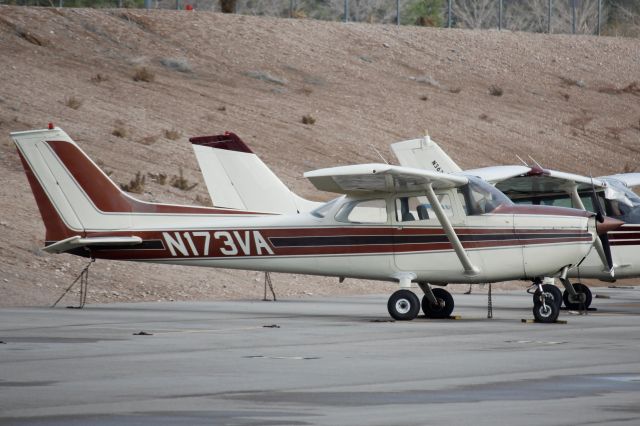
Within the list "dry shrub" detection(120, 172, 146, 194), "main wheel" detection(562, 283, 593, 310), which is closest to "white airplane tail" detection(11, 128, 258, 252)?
"main wheel" detection(562, 283, 593, 310)

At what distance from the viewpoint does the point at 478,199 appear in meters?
20.6

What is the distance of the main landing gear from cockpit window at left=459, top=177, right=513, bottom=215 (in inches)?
61.9

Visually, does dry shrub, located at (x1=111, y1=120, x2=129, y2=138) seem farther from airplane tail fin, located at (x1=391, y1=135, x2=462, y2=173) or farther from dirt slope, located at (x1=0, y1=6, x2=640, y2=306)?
airplane tail fin, located at (x1=391, y1=135, x2=462, y2=173)

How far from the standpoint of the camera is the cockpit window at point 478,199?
811 inches

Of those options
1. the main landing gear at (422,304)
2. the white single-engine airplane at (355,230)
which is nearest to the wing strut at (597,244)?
the white single-engine airplane at (355,230)

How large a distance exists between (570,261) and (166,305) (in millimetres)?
7992

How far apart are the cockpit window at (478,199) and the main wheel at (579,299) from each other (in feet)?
13.9

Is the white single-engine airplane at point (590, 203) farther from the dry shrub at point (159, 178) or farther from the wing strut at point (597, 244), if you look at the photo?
the dry shrub at point (159, 178)

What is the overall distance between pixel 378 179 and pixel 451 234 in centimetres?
140

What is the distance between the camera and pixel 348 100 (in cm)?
5434

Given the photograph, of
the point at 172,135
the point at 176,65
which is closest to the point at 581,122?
the point at 176,65

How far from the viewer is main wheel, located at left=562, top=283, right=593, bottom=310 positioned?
24.1 meters

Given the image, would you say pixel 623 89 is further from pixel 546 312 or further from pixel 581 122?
pixel 546 312

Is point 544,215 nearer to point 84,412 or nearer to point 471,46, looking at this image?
point 84,412
